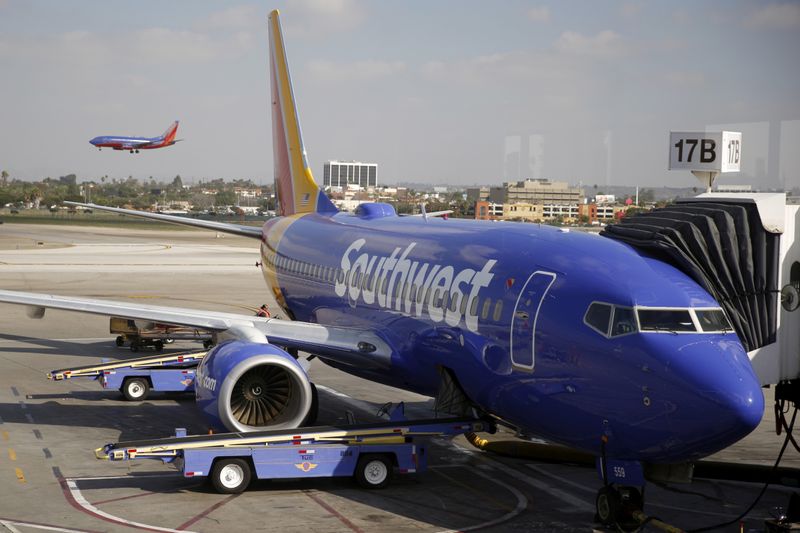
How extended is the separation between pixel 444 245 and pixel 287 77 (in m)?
14.6

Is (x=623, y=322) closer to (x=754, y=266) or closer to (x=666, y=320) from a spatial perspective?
(x=666, y=320)

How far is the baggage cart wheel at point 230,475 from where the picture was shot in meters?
16.2

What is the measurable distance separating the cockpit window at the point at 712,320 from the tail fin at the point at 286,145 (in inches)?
685

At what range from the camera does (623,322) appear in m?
13.5

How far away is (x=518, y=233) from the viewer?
1742cm

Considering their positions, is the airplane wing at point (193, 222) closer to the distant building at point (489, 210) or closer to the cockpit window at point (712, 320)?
the distant building at point (489, 210)

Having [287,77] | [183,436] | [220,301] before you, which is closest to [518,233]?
[183,436]

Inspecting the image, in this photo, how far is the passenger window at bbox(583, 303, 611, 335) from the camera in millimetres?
13654

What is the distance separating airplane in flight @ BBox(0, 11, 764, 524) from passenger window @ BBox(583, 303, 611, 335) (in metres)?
0.02

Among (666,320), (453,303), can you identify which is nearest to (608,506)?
(666,320)

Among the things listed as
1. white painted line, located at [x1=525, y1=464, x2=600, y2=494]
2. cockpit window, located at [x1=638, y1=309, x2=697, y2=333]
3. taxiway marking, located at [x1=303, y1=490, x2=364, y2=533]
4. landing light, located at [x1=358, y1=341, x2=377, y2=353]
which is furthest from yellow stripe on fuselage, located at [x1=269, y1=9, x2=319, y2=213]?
cockpit window, located at [x1=638, y1=309, x2=697, y2=333]

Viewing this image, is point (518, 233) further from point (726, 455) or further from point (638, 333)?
point (726, 455)

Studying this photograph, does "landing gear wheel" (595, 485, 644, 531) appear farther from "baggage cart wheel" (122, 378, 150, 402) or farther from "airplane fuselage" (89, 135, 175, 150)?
"airplane fuselage" (89, 135, 175, 150)

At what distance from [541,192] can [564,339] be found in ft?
47.2
